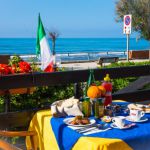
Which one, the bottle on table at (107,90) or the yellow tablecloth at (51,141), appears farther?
the bottle on table at (107,90)

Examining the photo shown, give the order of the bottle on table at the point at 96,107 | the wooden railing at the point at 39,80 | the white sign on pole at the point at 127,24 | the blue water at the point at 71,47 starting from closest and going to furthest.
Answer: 1. the bottle on table at the point at 96,107
2. the wooden railing at the point at 39,80
3. the white sign on pole at the point at 127,24
4. the blue water at the point at 71,47

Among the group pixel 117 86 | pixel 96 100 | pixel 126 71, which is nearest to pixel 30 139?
pixel 96 100

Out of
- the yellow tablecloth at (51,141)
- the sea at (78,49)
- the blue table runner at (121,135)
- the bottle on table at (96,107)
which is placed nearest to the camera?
the yellow tablecloth at (51,141)

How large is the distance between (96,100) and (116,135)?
1.92 ft

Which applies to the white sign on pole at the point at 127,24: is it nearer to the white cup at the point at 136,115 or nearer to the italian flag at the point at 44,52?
the italian flag at the point at 44,52

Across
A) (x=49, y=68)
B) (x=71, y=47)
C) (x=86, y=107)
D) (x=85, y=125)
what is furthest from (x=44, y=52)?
(x=71, y=47)

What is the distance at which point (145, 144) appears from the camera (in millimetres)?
3145

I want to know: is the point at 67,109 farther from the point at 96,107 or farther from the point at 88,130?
the point at 88,130

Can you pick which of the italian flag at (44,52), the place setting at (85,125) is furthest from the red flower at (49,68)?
the place setting at (85,125)

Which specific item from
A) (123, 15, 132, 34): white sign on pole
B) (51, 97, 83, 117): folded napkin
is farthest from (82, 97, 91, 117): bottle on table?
(123, 15, 132, 34): white sign on pole

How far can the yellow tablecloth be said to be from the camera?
296 cm

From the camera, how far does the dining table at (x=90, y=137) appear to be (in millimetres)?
3004

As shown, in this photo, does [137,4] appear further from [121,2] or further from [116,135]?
[116,135]

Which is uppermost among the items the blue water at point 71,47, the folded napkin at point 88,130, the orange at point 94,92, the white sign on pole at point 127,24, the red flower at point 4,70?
the blue water at point 71,47
